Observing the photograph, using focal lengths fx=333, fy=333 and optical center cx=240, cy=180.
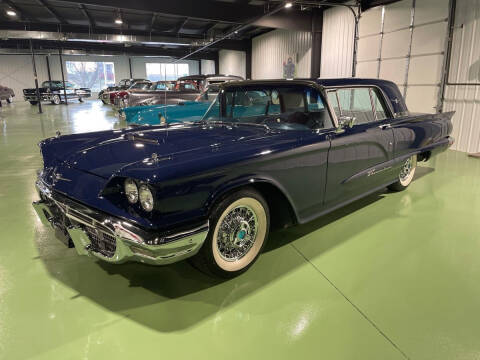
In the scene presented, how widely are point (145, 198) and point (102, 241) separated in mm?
448

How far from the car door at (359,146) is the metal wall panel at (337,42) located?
324 inches

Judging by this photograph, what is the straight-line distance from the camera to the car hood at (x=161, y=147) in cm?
208

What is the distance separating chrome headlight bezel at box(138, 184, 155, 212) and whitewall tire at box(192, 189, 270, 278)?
0.39 meters

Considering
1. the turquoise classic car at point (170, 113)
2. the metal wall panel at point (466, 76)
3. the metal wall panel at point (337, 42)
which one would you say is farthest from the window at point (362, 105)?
the metal wall panel at point (337, 42)

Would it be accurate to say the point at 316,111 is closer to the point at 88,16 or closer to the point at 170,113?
the point at 170,113

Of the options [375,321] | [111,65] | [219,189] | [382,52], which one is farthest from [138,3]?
[111,65]

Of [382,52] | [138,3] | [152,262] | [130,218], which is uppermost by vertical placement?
[138,3]

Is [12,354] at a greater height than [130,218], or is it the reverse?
[130,218]

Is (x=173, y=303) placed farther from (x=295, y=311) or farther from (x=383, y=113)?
(x=383, y=113)

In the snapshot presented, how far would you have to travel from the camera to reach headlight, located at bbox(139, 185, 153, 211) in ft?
6.12

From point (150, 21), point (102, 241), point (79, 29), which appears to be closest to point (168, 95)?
point (102, 241)

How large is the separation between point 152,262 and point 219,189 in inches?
22.8

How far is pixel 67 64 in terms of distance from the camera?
2931 centimetres

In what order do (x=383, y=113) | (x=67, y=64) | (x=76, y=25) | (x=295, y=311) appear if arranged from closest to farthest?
1. (x=295, y=311)
2. (x=383, y=113)
3. (x=76, y=25)
4. (x=67, y=64)
